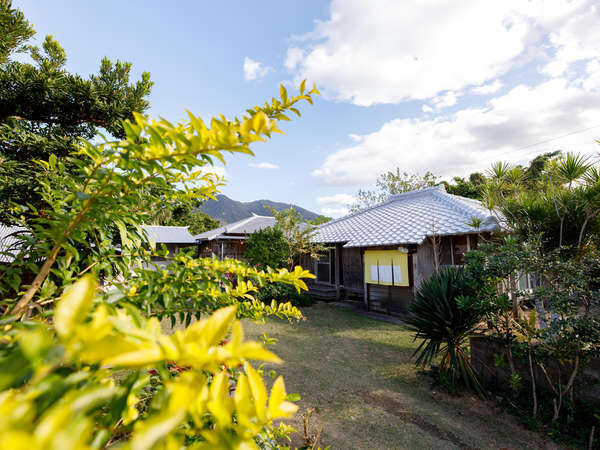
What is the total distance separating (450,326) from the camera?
4016 millimetres

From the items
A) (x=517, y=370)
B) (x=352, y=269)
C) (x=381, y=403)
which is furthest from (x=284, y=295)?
(x=517, y=370)

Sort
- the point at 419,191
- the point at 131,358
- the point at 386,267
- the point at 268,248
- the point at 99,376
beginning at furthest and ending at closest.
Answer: the point at 419,191 → the point at 268,248 → the point at 386,267 → the point at 99,376 → the point at 131,358

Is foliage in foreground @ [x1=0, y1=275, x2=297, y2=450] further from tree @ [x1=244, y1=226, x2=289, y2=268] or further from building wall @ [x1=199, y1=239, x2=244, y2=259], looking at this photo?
building wall @ [x1=199, y1=239, x2=244, y2=259]

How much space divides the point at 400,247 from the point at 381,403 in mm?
5344

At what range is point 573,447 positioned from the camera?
8.88 ft

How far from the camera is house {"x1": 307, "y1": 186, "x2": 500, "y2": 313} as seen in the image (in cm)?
786

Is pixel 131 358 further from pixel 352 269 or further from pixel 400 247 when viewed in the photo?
pixel 352 269

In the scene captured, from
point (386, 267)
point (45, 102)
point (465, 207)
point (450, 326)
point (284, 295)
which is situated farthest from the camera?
point (284, 295)

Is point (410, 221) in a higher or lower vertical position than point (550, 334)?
higher

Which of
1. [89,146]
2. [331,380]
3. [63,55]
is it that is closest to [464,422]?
[331,380]

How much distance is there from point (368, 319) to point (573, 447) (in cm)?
551

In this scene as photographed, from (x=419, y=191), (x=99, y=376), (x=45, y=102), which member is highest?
(x=419, y=191)

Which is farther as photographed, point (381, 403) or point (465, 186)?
point (465, 186)

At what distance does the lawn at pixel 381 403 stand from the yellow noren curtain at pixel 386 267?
2.43 metres
